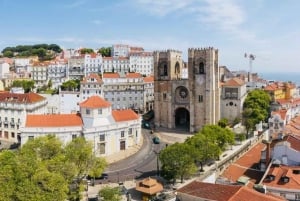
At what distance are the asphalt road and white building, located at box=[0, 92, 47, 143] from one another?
29508mm

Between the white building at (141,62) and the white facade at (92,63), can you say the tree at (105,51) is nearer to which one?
the white building at (141,62)

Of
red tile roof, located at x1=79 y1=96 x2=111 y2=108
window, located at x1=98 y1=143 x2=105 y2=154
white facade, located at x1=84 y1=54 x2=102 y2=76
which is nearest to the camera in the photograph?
window, located at x1=98 y1=143 x2=105 y2=154

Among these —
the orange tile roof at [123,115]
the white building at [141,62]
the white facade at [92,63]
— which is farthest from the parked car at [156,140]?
the white building at [141,62]

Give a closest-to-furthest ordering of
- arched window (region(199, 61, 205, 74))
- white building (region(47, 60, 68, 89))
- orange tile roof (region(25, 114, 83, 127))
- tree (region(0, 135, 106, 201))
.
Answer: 1. tree (region(0, 135, 106, 201))
2. orange tile roof (region(25, 114, 83, 127))
3. arched window (region(199, 61, 205, 74))
4. white building (region(47, 60, 68, 89))

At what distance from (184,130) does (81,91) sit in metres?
31.9

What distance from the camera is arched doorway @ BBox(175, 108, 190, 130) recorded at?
96.6 m

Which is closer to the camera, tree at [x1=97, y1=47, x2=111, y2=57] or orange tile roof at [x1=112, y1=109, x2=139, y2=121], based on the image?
orange tile roof at [x1=112, y1=109, x2=139, y2=121]

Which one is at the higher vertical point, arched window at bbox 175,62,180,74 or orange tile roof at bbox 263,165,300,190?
arched window at bbox 175,62,180,74

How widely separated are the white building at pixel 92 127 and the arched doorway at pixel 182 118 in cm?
2313

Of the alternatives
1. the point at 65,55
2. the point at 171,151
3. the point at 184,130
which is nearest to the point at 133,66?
the point at 65,55

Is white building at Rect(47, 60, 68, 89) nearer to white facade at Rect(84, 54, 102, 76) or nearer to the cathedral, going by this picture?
white facade at Rect(84, 54, 102, 76)

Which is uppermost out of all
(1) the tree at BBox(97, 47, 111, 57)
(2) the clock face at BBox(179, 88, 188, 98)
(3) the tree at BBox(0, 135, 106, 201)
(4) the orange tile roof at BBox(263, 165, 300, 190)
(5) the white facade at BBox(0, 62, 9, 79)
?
(1) the tree at BBox(97, 47, 111, 57)

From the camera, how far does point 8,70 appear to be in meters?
161

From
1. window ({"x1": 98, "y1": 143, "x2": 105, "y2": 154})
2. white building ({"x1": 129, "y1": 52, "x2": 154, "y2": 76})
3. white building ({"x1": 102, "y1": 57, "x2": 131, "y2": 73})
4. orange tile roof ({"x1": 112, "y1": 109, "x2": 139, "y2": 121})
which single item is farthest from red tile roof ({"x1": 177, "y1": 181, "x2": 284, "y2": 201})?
white building ({"x1": 129, "y1": 52, "x2": 154, "y2": 76})
